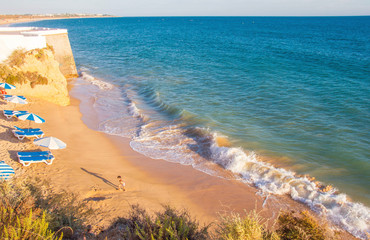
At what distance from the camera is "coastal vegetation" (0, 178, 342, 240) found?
4844mm

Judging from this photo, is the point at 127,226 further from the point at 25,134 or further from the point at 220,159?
the point at 25,134

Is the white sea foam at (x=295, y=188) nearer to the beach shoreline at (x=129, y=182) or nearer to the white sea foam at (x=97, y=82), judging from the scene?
the beach shoreline at (x=129, y=182)

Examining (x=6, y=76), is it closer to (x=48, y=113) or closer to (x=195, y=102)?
(x=48, y=113)

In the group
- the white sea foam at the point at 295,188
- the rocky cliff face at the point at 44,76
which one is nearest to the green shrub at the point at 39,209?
the white sea foam at the point at 295,188

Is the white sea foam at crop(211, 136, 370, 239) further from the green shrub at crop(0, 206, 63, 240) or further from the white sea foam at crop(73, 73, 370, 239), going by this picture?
the green shrub at crop(0, 206, 63, 240)

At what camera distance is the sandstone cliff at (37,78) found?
17.0 metres

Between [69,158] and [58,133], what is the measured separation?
3.03 m

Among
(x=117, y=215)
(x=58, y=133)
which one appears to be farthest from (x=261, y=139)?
(x=58, y=133)

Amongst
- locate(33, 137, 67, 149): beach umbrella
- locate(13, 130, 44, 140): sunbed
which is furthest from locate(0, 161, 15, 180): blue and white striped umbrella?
locate(13, 130, 44, 140): sunbed

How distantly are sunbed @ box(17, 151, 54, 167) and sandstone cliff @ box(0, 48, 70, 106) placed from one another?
28.4 ft

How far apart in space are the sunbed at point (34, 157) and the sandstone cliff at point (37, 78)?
866cm

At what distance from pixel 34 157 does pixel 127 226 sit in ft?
22.9

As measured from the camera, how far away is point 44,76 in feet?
58.3

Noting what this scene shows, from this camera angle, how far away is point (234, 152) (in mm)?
12023
